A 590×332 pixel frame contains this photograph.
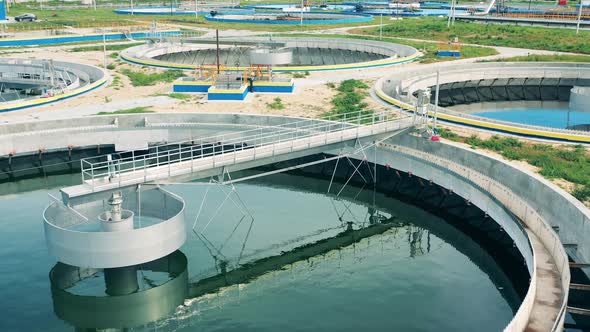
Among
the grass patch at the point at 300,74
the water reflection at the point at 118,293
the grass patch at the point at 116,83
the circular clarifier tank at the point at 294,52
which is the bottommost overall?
the water reflection at the point at 118,293

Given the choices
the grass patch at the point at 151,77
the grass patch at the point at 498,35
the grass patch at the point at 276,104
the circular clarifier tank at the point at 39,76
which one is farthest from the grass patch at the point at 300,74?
the grass patch at the point at 498,35

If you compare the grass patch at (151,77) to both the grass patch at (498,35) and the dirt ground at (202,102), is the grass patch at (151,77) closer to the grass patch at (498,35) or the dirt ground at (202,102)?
the dirt ground at (202,102)

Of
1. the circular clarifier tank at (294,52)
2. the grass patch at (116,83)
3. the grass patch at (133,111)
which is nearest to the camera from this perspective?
the grass patch at (133,111)

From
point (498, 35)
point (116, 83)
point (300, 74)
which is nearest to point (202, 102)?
point (116, 83)

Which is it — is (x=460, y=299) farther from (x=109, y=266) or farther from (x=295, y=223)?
(x=109, y=266)

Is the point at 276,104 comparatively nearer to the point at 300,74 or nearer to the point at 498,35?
the point at 300,74

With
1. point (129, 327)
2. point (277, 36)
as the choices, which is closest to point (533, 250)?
point (129, 327)

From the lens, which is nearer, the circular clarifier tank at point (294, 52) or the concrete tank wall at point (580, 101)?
the concrete tank wall at point (580, 101)
